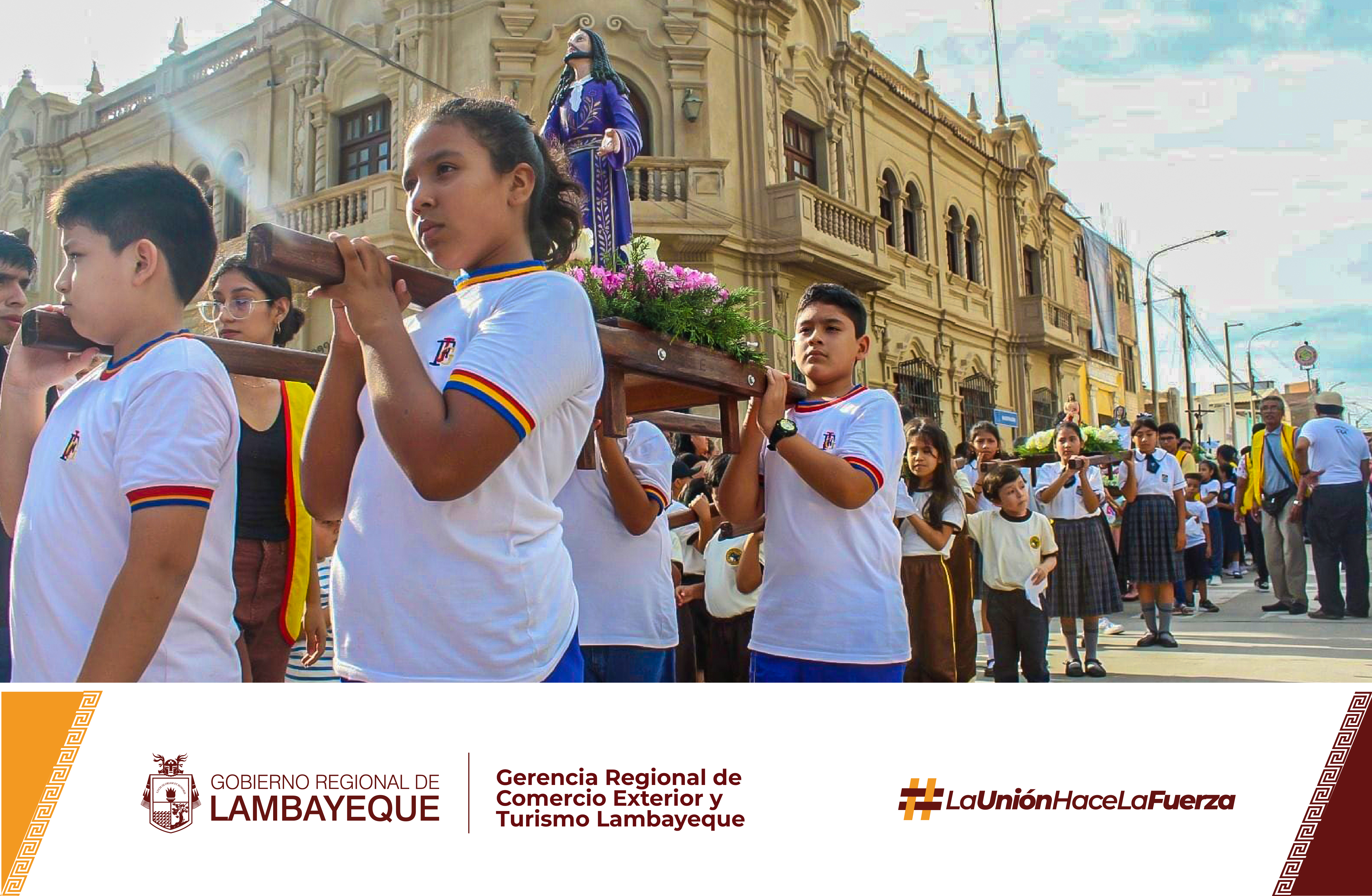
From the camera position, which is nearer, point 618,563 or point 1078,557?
point 618,563

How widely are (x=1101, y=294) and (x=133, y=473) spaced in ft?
10.8

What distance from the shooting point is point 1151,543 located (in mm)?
6512

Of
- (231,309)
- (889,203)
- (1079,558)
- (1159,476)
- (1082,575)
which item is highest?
(889,203)

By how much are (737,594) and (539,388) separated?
3.06 m

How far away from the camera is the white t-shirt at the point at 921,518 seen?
4.33m

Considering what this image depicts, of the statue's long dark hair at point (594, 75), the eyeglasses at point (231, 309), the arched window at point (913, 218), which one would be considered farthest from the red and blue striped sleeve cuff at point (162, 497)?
the arched window at point (913, 218)

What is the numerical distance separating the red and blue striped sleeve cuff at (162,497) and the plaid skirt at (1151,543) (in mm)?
6070

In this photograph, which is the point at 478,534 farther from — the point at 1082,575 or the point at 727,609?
the point at 1082,575

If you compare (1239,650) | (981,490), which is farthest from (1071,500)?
(1239,650)

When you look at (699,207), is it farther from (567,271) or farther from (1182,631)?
(567,271)
